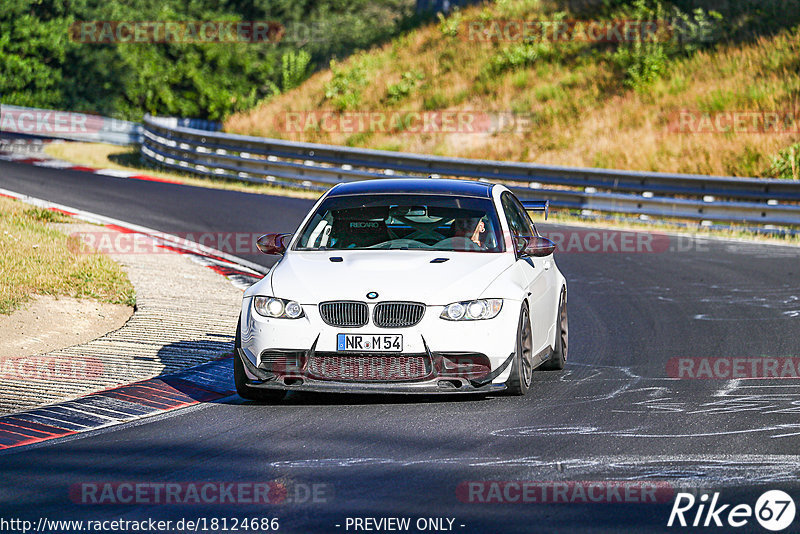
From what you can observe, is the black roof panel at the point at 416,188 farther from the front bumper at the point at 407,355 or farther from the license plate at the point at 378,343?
the license plate at the point at 378,343

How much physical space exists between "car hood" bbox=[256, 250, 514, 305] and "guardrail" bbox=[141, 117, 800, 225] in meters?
13.6

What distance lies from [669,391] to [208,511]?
14.6 ft

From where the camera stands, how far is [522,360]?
350 inches

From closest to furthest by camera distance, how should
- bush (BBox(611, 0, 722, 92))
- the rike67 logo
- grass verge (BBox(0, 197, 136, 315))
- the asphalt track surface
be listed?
the rike67 logo, the asphalt track surface, grass verge (BBox(0, 197, 136, 315)), bush (BBox(611, 0, 722, 92))

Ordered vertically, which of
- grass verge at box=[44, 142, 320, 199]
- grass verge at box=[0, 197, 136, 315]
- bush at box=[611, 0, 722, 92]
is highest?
bush at box=[611, 0, 722, 92]

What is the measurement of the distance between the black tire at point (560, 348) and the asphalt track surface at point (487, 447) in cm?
12

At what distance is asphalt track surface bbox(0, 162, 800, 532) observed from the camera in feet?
19.5

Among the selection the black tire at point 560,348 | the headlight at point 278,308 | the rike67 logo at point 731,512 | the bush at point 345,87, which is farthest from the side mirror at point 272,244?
the bush at point 345,87

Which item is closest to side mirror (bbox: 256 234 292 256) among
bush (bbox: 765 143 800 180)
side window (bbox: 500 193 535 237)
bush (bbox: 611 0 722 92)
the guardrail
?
side window (bbox: 500 193 535 237)

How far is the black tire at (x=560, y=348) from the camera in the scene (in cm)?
1027

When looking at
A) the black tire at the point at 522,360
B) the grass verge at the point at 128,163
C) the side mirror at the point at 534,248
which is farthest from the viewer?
the grass verge at the point at 128,163

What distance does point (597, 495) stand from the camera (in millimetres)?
6168

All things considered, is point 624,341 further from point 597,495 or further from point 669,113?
point 669,113

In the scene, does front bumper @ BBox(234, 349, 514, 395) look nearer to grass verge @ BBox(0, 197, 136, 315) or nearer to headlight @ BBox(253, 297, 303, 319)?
headlight @ BBox(253, 297, 303, 319)
